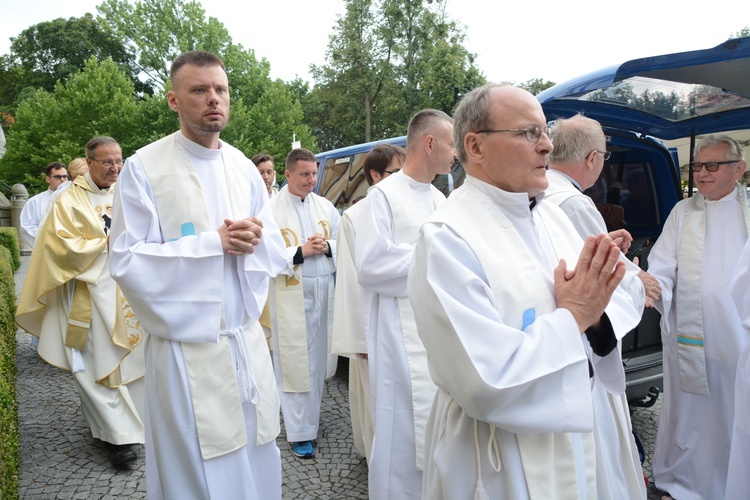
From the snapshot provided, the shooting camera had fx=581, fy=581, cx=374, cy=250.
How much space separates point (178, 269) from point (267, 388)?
0.72 metres

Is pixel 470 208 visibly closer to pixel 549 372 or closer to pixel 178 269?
pixel 549 372

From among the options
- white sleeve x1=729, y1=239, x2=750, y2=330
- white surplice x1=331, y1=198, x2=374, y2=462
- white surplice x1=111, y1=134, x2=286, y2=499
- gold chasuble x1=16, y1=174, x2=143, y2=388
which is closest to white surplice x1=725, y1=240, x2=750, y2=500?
white sleeve x1=729, y1=239, x2=750, y2=330

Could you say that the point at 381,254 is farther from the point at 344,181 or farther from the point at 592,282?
the point at 344,181

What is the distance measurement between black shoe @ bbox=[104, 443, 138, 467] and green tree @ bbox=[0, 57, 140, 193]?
26.1 metres

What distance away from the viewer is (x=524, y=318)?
1.71 m

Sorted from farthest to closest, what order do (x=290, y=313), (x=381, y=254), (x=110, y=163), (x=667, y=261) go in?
(x=290, y=313) → (x=110, y=163) → (x=667, y=261) → (x=381, y=254)

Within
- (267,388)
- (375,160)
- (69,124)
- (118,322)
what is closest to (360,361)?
(267,388)

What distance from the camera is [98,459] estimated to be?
14.0 feet

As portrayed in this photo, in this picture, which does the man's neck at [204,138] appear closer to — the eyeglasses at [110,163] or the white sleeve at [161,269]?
the white sleeve at [161,269]

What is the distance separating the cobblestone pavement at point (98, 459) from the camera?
3.75m

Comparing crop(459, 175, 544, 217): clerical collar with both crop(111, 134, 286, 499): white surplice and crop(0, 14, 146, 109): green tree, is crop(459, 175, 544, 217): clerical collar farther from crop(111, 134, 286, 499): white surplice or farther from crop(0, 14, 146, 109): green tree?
crop(0, 14, 146, 109): green tree

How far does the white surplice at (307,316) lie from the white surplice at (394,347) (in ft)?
4.40

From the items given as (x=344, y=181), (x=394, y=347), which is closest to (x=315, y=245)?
(x=394, y=347)

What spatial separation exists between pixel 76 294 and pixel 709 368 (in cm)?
433
